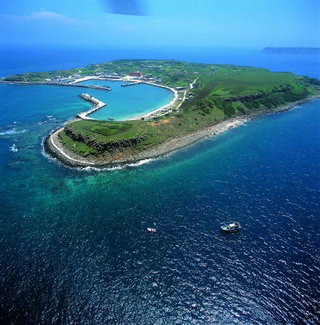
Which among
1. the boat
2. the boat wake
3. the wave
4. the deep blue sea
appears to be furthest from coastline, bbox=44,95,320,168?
the boat

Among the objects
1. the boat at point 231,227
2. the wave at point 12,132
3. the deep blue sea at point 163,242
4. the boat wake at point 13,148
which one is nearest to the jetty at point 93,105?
the wave at point 12,132

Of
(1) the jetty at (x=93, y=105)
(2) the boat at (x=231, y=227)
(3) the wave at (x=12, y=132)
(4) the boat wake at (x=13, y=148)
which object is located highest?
(1) the jetty at (x=93, y=105)

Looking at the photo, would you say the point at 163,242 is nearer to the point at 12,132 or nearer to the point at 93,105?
the point at 12,132

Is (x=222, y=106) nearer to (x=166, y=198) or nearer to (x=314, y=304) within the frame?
(x=166, y=198)

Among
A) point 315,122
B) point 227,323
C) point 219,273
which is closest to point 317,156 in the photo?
point 315,122

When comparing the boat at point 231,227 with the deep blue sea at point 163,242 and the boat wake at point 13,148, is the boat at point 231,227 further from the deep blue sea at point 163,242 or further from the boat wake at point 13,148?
the boat wake at point 13,148

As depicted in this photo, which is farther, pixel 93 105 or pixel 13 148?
pixel 93 105

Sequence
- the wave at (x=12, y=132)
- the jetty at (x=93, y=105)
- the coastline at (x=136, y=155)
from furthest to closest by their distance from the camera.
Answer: the jetty at (x=93, y=105)
the wave at (x=12, y=132)
the coastline at (x=136, y=155)

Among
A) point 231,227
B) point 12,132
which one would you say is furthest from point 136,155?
point 12,132
